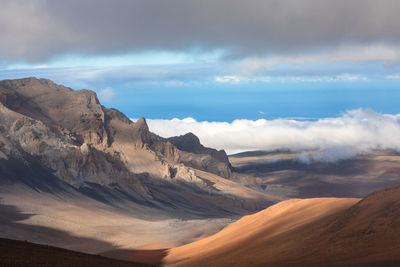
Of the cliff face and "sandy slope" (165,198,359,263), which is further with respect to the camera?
the cliff face

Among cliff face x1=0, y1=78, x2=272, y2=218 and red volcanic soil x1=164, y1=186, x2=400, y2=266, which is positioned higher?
cliff face x1=0, y1=78, x2=272, y2=218

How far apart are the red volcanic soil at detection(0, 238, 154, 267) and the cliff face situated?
88.7 m

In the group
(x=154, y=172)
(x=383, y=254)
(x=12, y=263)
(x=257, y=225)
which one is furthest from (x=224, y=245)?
(x=154, y=172)

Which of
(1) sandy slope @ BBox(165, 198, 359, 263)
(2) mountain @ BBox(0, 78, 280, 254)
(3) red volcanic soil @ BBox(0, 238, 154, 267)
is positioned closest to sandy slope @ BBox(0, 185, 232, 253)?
(2) mountain @ BBox(0, 78, 280, 254)

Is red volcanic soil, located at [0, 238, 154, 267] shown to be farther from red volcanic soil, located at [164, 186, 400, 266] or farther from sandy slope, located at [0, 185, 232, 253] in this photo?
sandy slope, located at [0, 185, 232, 253]

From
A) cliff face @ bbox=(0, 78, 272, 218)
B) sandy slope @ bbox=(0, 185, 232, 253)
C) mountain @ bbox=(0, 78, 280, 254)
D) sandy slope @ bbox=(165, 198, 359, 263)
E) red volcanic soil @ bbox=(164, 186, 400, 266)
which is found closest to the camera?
red volcanic soil @ bbox=(164, 186, 400, 266)

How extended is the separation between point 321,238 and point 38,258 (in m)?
15.6

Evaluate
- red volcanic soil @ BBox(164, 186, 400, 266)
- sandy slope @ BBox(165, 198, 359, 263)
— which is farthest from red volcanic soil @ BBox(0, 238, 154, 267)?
sandy slope @ BBox(165, 198, 359, 263)

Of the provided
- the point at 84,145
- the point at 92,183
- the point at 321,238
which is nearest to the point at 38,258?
the point at 321,238

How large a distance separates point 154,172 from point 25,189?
60.0m

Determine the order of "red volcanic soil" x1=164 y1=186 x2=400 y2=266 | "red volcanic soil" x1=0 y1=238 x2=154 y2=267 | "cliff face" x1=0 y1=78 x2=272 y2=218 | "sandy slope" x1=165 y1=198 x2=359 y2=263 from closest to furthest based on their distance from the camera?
"red volcanic soil" x1=0 y1=238 x2=154 y2=267
"red volcanic soil" x1=164 y1=186 x2=400 y2=266
"sandy slope" x1=165 y1=198 x2=359 y2=263
"cliff face" x1=0 y1=78 x2=272 y2=218

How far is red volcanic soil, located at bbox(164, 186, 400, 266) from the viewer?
31.0 meters

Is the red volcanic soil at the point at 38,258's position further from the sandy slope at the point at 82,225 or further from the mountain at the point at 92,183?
the mountain at the point at 92,183

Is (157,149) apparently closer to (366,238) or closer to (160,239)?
(160,239)
